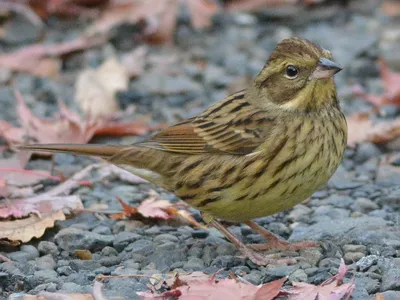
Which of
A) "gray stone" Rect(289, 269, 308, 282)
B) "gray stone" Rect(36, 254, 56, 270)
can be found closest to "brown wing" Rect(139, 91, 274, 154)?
"gray stone" Rect(289, 269, 308, 282)

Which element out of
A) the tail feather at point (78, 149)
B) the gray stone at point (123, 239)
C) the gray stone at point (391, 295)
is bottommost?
the gray stone at point (123, 239)

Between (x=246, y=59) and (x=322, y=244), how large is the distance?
13.7ft

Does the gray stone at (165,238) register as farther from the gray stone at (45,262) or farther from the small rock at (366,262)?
the small rock at (366,262)

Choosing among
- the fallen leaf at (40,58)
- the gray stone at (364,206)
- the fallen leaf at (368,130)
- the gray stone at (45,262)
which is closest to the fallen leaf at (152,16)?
the fallen leaf at (40,58)

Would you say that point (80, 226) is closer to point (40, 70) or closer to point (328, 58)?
point (328, 58)

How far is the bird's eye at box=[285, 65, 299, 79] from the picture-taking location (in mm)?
5594

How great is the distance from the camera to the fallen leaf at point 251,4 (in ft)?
34.2

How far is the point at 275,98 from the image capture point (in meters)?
5.73

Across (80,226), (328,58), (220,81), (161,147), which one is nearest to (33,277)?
(80,226)

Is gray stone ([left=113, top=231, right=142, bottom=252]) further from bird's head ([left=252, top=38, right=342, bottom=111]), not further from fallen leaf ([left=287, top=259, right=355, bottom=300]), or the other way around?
fallen leaf ([left=287, top=259, right=355, bottom=300])

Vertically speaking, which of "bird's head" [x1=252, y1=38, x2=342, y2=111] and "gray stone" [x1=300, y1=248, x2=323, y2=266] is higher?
"bird's head" [x1=252, y1=38, x2=342, y2=111]

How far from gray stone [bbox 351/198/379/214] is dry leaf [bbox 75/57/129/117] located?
2591 mm

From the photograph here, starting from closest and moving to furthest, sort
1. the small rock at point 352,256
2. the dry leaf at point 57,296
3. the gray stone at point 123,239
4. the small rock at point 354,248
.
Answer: the dry leaf at point 57,296 → the small rock at point 352,256 → the small rock at point 354,248 → the gray stone at point 123,239

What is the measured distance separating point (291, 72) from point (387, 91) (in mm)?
3093
